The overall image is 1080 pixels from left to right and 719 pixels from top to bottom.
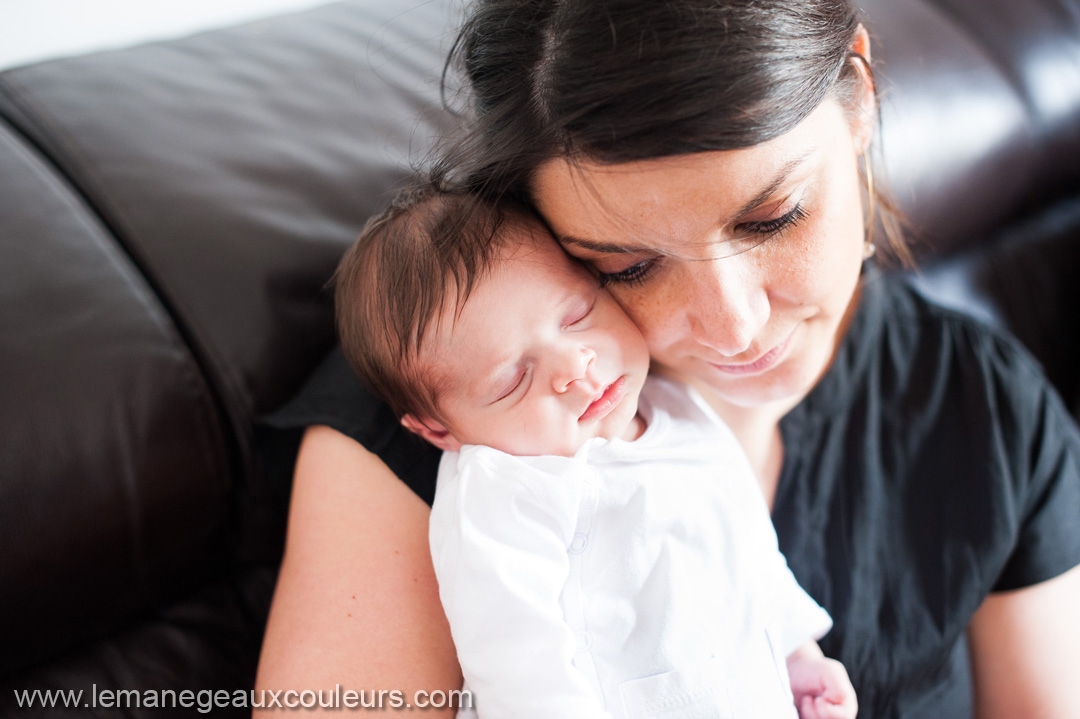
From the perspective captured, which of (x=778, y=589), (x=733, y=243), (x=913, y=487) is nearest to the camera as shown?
(x=733, y=243)

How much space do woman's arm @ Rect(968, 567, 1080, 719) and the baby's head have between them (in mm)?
701

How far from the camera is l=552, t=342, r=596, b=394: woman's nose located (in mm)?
817

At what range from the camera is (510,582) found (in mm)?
747

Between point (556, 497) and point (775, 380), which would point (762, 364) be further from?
point (556, 497)

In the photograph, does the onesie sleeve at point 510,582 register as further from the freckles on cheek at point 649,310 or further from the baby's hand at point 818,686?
the baby's hand at point 818,686

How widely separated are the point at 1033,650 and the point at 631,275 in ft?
2.71

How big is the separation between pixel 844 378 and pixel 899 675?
43 cm

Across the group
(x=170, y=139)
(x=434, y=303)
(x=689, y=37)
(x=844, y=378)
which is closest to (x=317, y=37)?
(x=170, y=139)

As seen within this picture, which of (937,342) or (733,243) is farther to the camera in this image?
(937,342)

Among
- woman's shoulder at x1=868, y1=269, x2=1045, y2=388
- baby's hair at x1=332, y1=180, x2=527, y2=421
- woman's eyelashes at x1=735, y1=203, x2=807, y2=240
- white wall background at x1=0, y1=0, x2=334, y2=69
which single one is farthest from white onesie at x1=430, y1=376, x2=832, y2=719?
white wall background at x1=0, y1=0, x2=334, y2=69

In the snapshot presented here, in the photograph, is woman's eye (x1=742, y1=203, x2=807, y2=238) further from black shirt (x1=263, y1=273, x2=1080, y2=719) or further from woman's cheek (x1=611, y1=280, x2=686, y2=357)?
black shirt (x1=263, y1=273, x2=1080, y2=719)

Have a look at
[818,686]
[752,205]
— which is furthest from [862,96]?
[818,686]

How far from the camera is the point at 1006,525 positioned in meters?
1.08

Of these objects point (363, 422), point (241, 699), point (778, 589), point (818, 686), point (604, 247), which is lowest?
point (241, 699)
